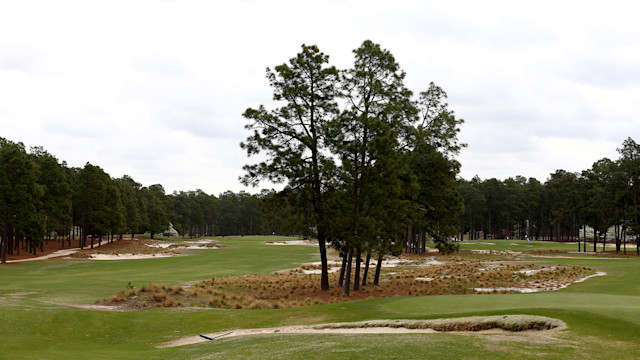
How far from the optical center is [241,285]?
33.9 m

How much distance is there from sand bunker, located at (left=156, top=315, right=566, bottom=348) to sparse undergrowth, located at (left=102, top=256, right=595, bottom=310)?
9.08m

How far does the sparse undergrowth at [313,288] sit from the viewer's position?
81.6 ft

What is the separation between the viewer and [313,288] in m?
33.0

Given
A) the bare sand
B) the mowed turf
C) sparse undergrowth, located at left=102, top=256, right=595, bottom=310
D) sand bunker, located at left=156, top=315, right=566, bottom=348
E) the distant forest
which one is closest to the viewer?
the mowed turf

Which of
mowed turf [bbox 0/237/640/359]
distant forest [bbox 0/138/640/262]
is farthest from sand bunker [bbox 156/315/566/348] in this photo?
distant forest [bbox 0/138/640/262]

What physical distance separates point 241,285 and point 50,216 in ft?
165

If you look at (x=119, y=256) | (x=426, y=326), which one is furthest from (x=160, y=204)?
(x=426, y=326)

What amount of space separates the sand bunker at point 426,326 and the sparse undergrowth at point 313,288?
908cm

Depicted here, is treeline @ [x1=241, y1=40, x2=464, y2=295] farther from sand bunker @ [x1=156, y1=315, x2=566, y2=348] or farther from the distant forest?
sand bunker @ [x1=156, y1=315, x2=566, y2=348]

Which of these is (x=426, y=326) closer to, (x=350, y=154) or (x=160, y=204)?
(x=350, y=154)

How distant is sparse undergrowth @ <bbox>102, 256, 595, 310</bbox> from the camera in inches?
979

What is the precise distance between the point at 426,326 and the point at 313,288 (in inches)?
790

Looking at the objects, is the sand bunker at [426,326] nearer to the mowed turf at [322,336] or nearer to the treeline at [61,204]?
the mowed turf at [322,336]

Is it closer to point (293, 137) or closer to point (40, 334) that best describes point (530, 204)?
point (293, 137)
